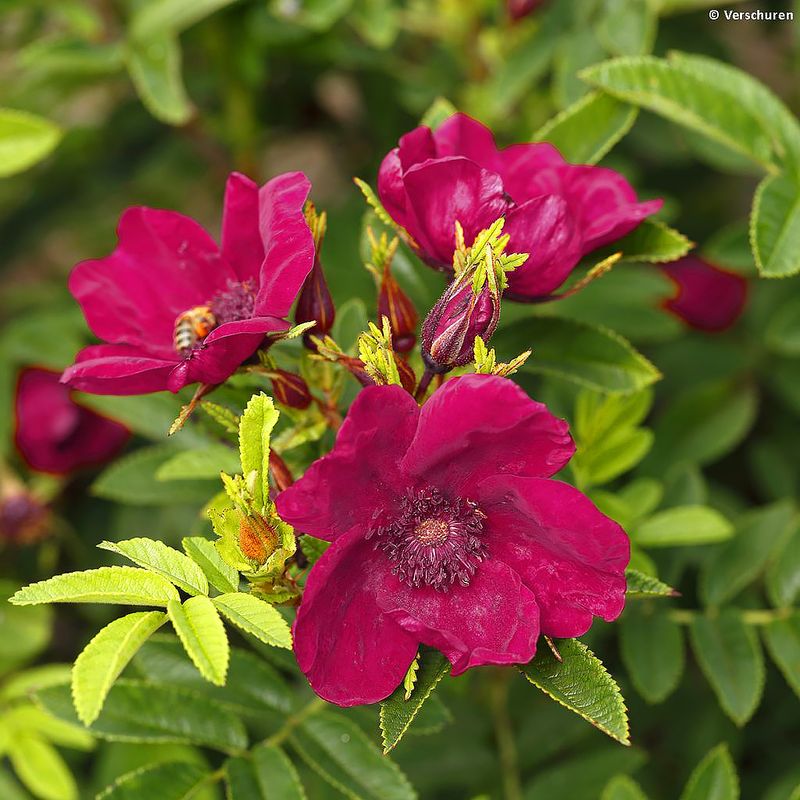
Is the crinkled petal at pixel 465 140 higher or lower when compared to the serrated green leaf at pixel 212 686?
higher

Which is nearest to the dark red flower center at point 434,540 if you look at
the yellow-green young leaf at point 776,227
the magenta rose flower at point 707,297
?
the yellow-green young leaf at point 776,227

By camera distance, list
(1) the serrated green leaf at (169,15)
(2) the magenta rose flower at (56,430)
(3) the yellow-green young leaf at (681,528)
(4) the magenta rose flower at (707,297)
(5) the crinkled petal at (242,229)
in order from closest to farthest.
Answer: (5) the crinkled petal at (242,229) < (3) the yellow-green young leaf at (681,528) < (1) the serrated green leaf at (169,15) < (2) the magenta rose flower at (56,430) < (4) the magenta rose flower at (707,297)

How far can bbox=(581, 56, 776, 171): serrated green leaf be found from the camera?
1.15 m

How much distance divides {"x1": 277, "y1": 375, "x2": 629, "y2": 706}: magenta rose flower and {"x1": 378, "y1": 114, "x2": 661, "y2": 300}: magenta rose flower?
0.60ft

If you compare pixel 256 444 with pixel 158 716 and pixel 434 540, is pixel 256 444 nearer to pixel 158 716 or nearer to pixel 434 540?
pixel 434 540

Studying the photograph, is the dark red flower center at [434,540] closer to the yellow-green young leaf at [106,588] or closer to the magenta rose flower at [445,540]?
the magenta rose flower at [445,540]

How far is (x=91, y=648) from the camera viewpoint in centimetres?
77

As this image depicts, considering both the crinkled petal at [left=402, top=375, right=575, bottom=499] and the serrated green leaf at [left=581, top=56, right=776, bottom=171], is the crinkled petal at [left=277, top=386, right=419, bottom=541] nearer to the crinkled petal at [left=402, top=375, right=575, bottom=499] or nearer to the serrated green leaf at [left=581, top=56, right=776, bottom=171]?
the crinkled petal at [left=402, top=375, right=575, bottom=499]

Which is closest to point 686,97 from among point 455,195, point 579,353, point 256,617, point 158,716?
point 579,353

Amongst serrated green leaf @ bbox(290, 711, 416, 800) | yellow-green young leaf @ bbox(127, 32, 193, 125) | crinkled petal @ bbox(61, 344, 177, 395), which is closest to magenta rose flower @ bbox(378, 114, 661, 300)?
crinkled petal @ bbox(61, 344, 177, 395)

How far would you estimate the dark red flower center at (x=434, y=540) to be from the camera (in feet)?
2.85

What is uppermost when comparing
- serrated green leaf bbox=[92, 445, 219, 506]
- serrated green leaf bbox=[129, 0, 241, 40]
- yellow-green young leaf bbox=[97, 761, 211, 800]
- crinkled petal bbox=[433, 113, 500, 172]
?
serrated green leaf bbox=[129, 0, 241, 40]

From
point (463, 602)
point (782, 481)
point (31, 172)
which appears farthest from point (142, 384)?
point (31, 172)

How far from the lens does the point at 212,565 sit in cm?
87
